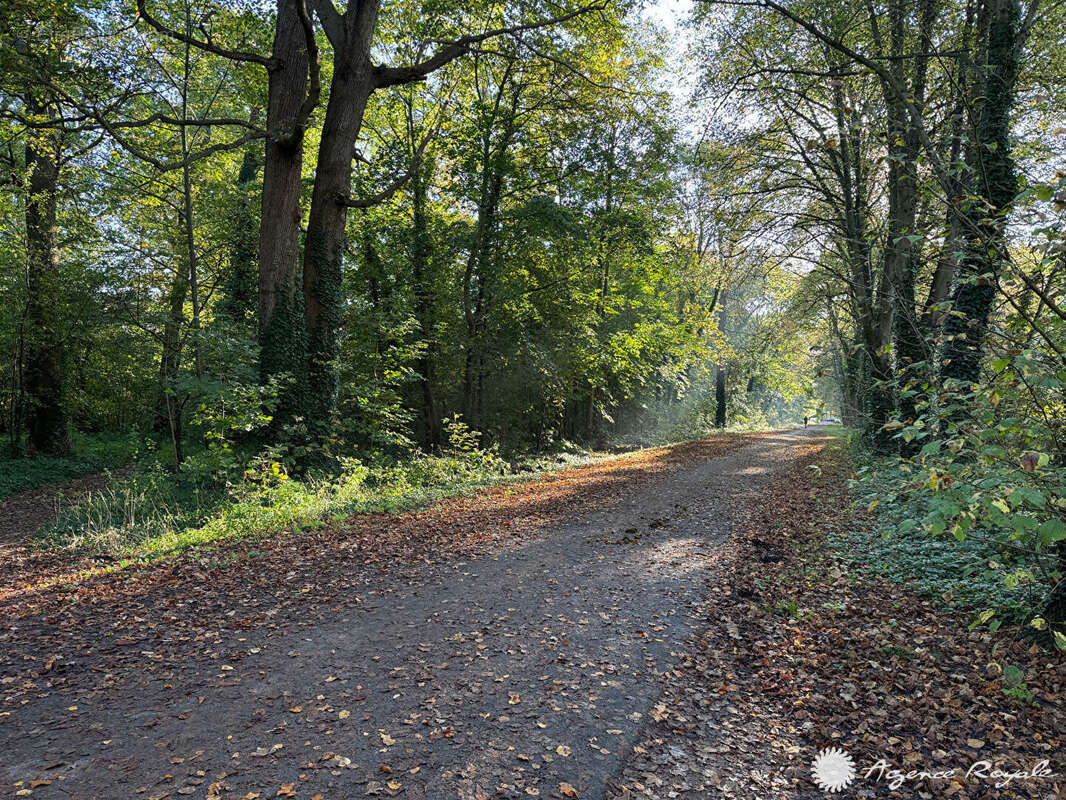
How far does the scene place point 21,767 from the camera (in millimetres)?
2621

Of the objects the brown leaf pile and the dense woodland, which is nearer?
the brown leaf pile

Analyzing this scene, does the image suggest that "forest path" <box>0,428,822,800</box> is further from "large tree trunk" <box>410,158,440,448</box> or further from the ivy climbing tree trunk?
"large tree trunk" <box>410,158,440,448</box>

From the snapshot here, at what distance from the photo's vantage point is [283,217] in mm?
10711

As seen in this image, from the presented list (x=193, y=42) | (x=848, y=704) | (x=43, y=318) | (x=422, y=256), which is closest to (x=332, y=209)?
(x=193, y=42)

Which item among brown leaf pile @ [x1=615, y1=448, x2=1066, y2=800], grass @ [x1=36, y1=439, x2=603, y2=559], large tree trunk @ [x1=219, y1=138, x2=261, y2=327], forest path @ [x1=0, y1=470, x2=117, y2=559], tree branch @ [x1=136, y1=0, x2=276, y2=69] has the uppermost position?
tree branch @ [x1=136, y1=0, x2=276, y2=69]

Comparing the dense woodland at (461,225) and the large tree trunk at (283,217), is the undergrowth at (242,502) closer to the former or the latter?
the dense woodland at (461,225)

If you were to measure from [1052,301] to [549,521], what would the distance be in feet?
20.5

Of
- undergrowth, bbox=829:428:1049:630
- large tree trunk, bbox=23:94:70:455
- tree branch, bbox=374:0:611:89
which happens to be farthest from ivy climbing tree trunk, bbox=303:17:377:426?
undergrowth, bbox=829:428:1049:630

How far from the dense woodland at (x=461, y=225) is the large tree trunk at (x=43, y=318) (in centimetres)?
8

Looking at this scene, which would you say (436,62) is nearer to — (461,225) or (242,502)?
(461,225)

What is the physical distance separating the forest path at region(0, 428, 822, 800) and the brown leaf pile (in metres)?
0.28

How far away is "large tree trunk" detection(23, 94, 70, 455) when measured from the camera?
14.0 m

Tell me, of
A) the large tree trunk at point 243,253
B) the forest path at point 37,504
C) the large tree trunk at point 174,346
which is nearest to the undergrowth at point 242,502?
the forest path at point 37,504

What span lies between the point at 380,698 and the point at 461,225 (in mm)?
14727
